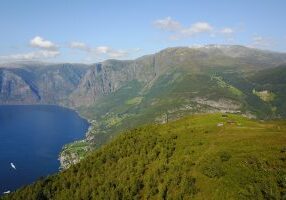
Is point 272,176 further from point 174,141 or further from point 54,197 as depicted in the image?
point 54,197

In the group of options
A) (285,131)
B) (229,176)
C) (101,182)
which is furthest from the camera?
(101,182)

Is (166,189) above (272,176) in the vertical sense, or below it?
below

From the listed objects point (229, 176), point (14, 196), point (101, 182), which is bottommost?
point (14, 196)

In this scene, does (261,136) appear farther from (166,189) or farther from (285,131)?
(166,189)

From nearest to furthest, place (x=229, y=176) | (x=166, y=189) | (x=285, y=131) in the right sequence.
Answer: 1. (x=229, y=176)
2. (x=166, y=189)
3. (x=285, y=131)

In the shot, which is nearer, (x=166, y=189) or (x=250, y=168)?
(x=250, y=168)

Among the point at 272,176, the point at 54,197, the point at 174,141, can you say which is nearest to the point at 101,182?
the point at 54,197

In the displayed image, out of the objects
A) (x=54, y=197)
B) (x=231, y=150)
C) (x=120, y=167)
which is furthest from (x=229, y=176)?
(x=54, y=197)
